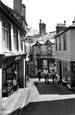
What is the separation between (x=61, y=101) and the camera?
11.0 metres

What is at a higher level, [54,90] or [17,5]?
[17,5]

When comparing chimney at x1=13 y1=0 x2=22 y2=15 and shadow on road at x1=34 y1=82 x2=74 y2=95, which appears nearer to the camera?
shadow on road at x1=34 y1=82 x2=74 y2=95

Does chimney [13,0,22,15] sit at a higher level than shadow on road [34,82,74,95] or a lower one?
higher

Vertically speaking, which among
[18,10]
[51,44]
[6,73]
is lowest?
[6,73]

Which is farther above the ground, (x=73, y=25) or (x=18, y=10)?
(x=18, y=10)

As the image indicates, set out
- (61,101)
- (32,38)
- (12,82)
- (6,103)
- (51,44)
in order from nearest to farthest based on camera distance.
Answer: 1. (6,103)
2. (61,101)
3. (12,82)
4. (51,44)
5. (32,38)

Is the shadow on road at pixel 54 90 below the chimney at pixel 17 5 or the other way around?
below

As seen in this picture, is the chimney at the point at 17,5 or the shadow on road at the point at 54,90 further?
the chimney at the point at 17,5

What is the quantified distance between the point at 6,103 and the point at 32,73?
77.2ft

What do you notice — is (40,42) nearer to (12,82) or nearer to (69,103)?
(12,82)

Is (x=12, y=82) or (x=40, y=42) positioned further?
(x=40, y=42)

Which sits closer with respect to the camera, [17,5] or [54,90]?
[54,90]

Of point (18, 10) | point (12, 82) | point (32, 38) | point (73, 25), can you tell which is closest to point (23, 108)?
point (12, 82)

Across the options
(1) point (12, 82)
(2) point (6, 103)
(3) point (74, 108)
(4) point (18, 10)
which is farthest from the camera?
(4) point (18, 10)
